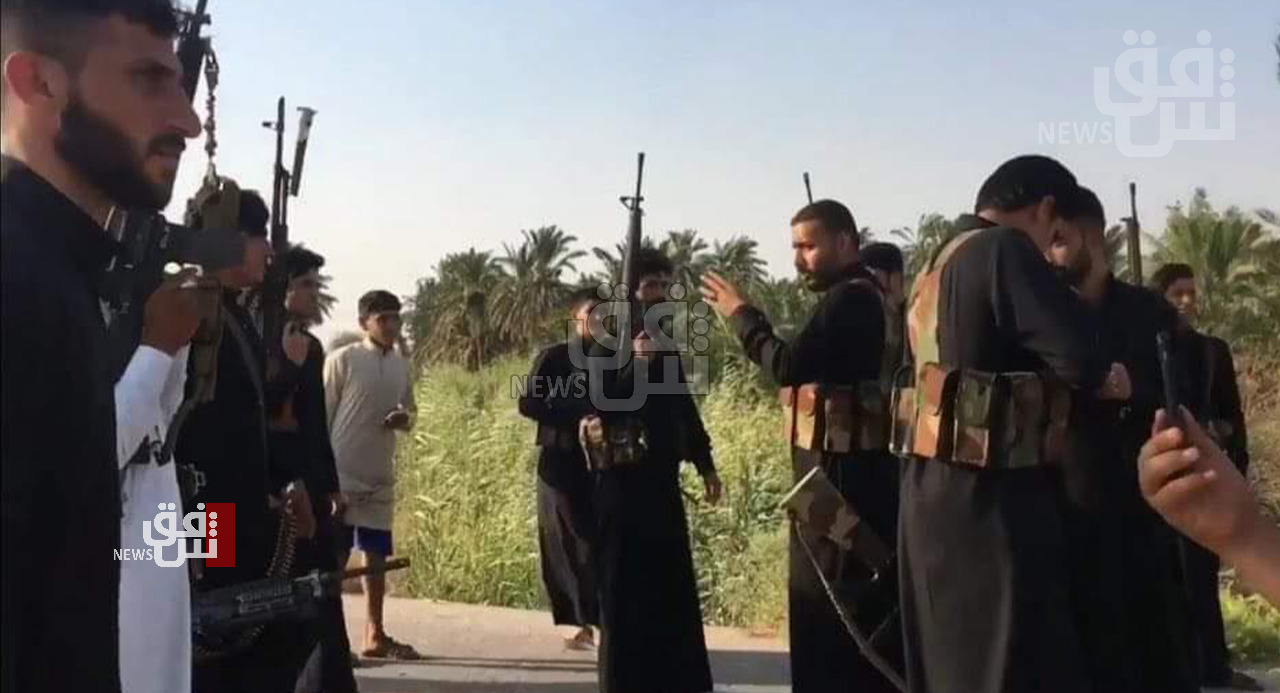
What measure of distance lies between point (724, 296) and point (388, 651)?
343cm

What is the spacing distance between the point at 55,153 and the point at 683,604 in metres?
5.59

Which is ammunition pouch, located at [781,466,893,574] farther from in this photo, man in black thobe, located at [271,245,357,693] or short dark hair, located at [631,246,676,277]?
short dark hair, located at [631,246,676,277]

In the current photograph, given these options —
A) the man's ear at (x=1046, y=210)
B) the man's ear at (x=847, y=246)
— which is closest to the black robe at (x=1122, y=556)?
the man's ear at (x=1046, y=210)

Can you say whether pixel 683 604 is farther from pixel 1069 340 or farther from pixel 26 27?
pixel 26 27

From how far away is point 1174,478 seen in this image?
204 centimetres

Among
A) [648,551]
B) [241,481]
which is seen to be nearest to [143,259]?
[241,481]

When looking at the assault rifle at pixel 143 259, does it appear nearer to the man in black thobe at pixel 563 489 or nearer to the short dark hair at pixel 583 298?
the short dark hair at pixel 583 298

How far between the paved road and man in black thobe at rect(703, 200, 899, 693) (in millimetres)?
1700

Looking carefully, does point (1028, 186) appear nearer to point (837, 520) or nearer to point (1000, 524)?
point (1000, 524)

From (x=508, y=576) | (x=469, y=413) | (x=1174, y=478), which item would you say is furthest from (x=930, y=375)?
(x=469, y=413)

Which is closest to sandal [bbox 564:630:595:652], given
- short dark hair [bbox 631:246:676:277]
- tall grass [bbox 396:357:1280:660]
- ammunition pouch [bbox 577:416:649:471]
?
tall grass [bbox 396:357:1280:660]

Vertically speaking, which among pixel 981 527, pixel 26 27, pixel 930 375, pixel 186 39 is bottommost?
pixel 981 527

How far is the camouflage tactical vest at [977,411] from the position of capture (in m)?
4.41

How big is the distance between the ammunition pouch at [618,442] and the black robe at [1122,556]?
2.83m
